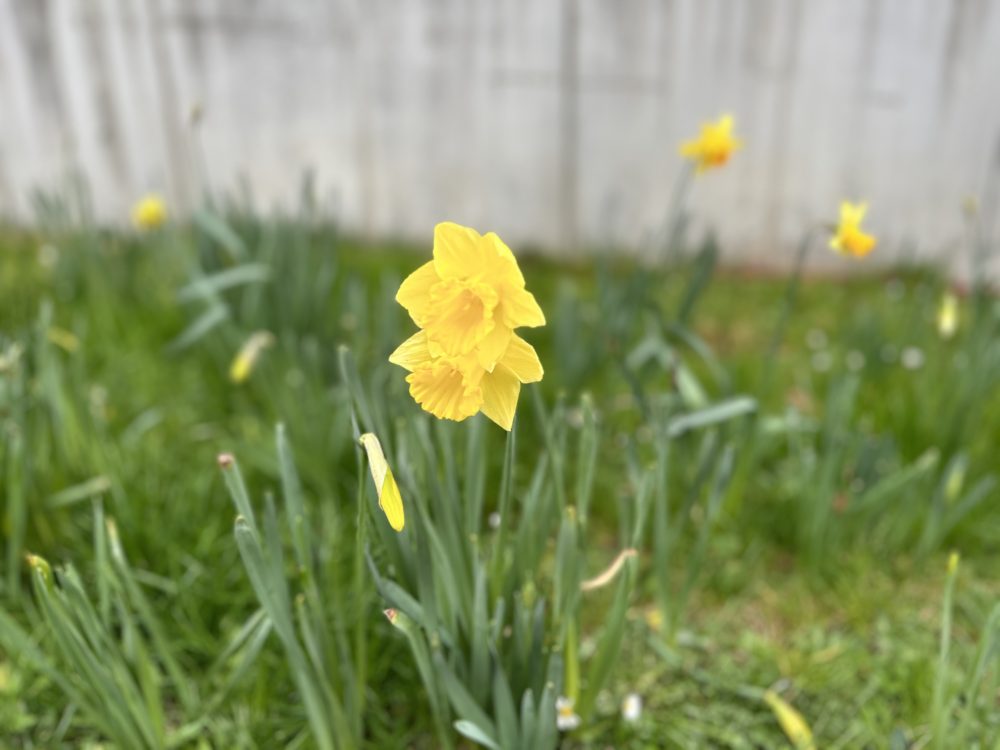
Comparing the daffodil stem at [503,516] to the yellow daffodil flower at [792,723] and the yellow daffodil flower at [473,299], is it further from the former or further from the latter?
the yellow daffodil flower at [792,723]

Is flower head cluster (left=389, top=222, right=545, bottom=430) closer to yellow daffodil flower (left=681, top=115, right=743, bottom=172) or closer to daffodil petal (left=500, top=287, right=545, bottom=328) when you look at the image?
daffodil petal (left=500, top=287, right=545, bottom=328)

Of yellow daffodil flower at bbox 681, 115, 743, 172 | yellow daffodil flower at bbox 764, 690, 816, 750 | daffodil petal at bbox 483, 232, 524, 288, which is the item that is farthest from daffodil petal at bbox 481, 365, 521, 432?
yellow daffodil flower at bbox 681, 115, 743, 172

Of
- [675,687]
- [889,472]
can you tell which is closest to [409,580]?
[675,687]

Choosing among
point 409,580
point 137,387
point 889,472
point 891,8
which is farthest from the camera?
point 891,8

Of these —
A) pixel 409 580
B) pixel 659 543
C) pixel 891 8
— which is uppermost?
pixel 891 8

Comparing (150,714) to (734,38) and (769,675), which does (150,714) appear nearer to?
(769,675)

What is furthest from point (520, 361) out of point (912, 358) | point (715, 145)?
point (912, 358)

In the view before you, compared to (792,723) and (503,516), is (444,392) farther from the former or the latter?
(792,723)

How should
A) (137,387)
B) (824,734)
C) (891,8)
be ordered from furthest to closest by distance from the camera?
(891,8) → (137,387) → (824,734)
